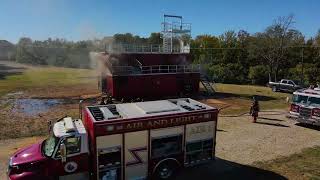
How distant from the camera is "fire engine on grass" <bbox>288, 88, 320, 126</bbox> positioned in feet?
70.8

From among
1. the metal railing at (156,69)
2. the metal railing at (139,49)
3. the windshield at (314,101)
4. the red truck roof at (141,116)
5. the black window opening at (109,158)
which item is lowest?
the black window opening at (109,158)

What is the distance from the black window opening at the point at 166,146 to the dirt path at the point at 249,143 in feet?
5.73

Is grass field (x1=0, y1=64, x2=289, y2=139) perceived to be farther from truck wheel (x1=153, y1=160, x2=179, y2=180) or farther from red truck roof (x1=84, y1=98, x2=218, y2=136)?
truck wheel (x1=153, y1=160, x2=179, y2=180)

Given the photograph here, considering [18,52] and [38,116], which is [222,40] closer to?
[18,52]

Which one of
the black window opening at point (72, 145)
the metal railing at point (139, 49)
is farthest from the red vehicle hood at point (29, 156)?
the metal railing at point (139, 49)

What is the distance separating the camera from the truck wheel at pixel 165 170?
12.8 metres

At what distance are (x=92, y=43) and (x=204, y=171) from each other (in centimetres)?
4144

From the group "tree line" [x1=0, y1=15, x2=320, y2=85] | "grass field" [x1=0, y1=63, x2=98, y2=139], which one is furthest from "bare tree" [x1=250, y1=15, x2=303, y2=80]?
"grass field" [x1=0, y1=63, x2=98, y2=139]

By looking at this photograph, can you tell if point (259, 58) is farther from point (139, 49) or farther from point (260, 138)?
point (260, 138)

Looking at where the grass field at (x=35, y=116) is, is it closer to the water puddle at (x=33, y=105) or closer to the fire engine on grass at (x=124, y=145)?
the water puddle at (x=33, y=105)

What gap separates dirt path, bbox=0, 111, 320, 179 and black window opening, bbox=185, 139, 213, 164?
2.92ft

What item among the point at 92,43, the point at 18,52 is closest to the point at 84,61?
the point at 92,43

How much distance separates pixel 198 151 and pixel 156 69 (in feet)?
74.3

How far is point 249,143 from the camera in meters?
18.8
